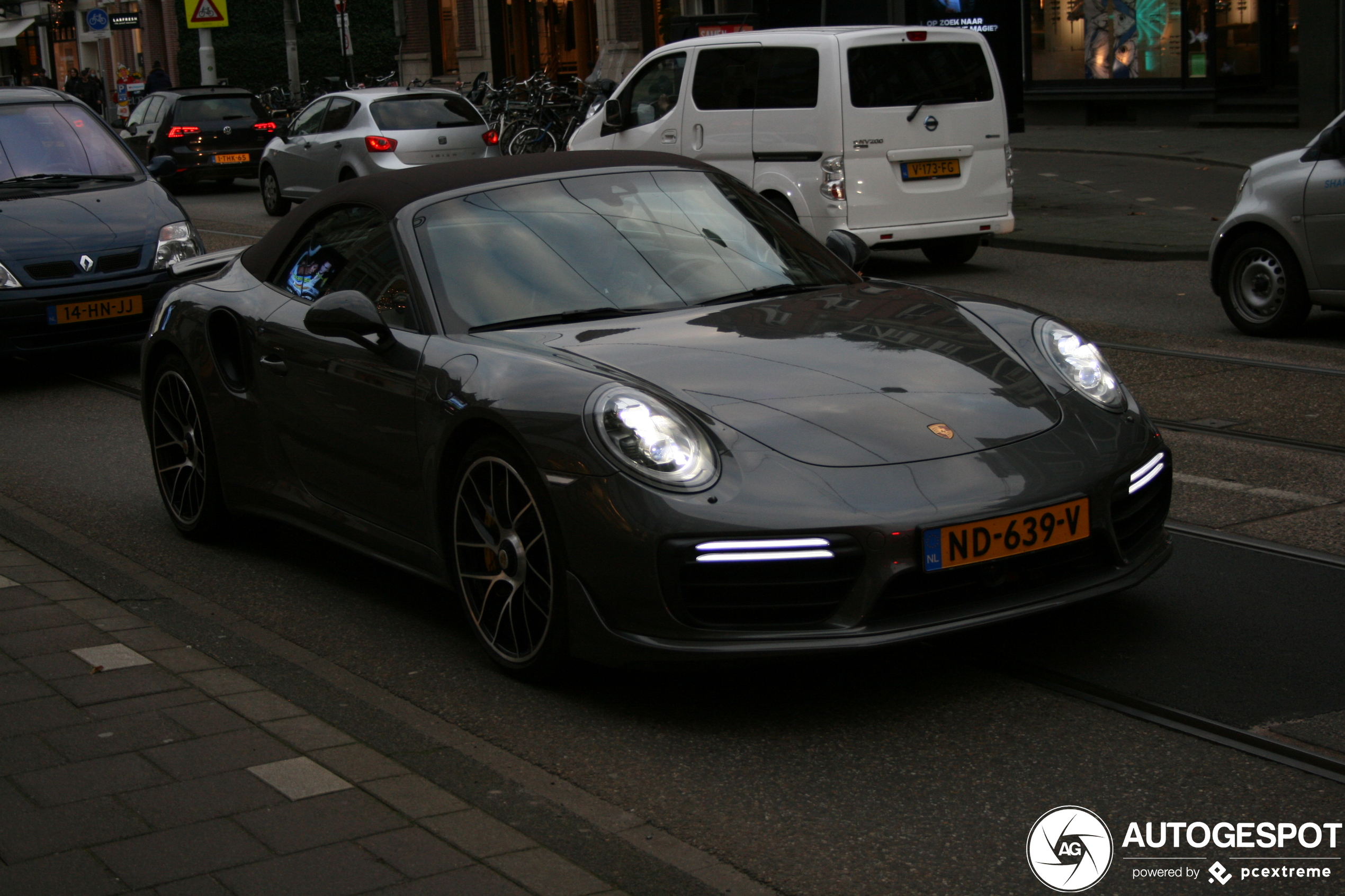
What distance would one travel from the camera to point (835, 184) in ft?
40.0

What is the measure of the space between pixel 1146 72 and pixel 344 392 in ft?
73.7

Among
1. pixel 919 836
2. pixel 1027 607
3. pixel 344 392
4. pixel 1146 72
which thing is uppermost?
pixel 1146 72

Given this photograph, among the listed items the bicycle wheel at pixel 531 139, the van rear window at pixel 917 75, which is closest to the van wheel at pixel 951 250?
the van rear window at pixel 917 75

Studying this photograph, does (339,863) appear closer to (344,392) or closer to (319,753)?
(319,753)

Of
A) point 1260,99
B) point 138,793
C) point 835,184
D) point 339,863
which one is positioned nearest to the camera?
point 339,863

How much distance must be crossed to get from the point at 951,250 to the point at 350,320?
376 inches

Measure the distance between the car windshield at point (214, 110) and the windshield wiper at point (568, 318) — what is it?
21.4 m

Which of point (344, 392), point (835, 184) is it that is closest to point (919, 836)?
point (344, 392)

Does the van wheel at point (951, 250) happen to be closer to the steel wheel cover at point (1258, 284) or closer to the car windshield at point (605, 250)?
the steel wheel cover at point (1258, 284)

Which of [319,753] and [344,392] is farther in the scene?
[344,392]

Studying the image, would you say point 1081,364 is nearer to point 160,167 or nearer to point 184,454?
point 184,454

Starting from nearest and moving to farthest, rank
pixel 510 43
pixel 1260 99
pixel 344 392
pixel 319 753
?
pixel 319 753 → pixel 344 392 → pixel 1260 99 → pixel 510 43

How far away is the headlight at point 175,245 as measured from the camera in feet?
32.6

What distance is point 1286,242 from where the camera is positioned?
9500 mm
